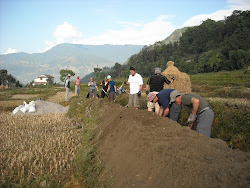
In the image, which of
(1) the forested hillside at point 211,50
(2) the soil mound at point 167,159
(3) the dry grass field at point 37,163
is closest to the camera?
(2) the soil mound at point 167,159

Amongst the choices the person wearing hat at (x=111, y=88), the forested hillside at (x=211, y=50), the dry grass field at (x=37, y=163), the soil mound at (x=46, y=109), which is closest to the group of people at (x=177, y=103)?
the dry grass field at (x=37, y=163)

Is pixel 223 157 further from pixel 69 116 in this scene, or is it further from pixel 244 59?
pixel 244 59

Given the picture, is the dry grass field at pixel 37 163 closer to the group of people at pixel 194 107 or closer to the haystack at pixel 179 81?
the group of people at pixel 194 107

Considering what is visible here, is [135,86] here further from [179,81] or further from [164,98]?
[179,81]

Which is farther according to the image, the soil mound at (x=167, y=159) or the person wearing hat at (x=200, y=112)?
the person wearing hat at (x=200, y=112)

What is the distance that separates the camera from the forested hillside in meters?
39.8

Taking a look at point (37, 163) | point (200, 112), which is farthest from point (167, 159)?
point (37, 163)

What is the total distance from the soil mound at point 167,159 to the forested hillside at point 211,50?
36420 millimetres

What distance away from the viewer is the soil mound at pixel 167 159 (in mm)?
2501

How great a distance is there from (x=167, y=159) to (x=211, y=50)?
53995 millimetres

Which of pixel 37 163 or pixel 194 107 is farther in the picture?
pixel 37 163

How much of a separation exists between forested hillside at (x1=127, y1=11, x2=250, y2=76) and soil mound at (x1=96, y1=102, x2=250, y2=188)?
3642cm

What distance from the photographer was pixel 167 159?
3.07 meters

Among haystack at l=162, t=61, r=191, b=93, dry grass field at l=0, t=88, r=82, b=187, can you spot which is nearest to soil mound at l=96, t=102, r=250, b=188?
dry grass field at l=0, t=88, r=82, b=187
